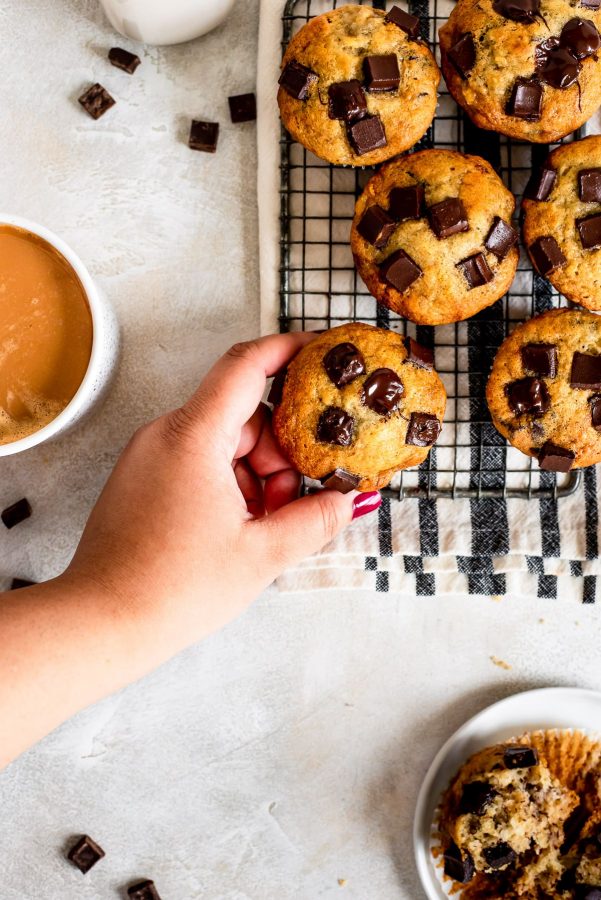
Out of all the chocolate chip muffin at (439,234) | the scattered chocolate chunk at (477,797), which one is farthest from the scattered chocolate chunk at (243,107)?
the scattered chocolate chunk at (477,797)

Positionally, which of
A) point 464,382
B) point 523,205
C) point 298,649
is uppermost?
point 523,205

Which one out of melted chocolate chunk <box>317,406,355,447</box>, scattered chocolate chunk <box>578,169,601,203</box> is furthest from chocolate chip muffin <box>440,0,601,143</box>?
melted chocolate chunk <box>317,406,355,447</box>

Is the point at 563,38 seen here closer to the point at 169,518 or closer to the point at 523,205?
the point at 523,205

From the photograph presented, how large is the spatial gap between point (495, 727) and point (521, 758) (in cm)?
12

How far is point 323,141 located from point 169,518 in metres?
0.79

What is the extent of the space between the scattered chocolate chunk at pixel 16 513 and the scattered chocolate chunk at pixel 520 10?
142 cm

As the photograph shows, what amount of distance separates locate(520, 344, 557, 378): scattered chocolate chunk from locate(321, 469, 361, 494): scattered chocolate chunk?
403 mm

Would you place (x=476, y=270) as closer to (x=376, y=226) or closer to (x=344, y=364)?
(x=376, y=226)

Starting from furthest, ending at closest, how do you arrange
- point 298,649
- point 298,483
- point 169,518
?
point 298,649 → point 298,483 → point 169,518

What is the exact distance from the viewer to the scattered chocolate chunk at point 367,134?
1.46m

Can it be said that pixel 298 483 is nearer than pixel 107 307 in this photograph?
No

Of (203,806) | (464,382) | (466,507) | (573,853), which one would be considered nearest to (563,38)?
(464,382)

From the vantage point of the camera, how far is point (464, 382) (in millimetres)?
1687

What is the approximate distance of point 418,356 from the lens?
1489 millimetres
